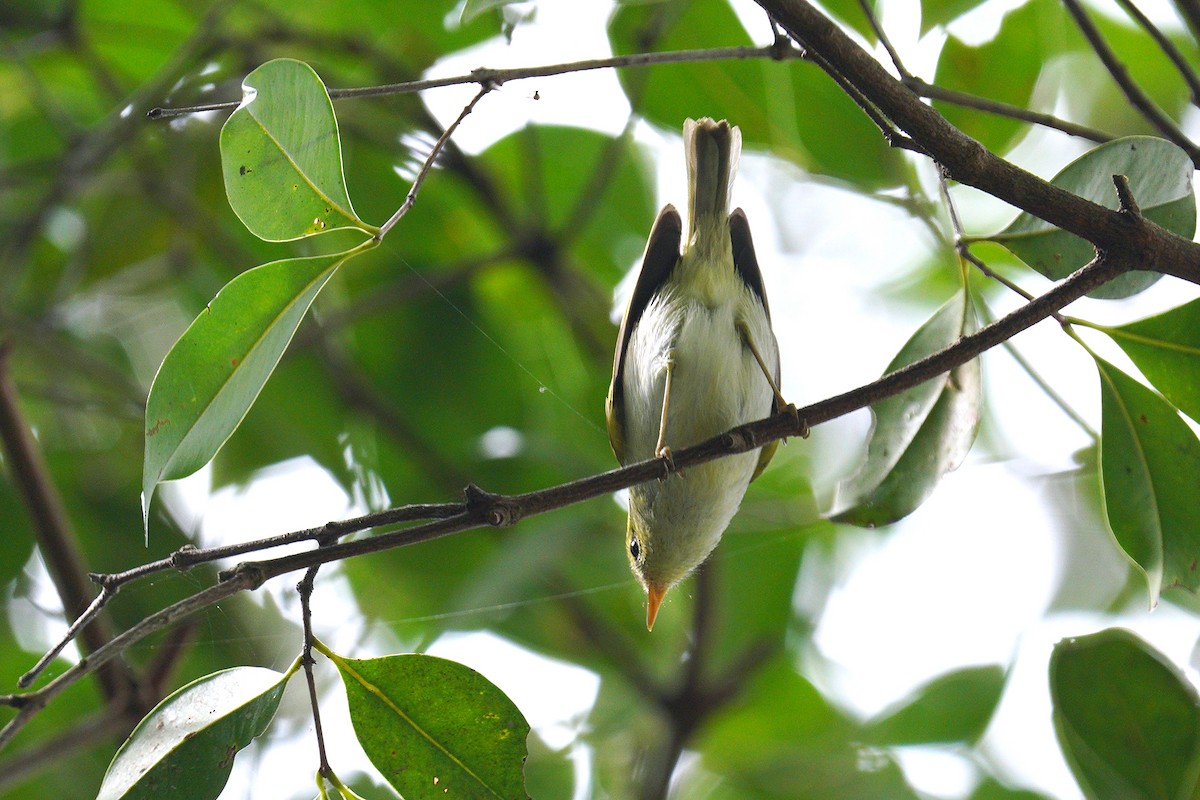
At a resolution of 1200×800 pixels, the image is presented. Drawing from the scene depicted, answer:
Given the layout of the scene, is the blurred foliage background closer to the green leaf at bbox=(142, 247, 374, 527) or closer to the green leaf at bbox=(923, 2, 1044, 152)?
the green leaf at bbox=(923, 2, 1044, 152)

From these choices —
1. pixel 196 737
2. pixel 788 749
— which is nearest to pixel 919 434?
pixel 196 737

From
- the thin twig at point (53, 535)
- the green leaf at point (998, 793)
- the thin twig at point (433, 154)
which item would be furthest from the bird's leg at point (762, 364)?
the thin twig at point (53, 535)

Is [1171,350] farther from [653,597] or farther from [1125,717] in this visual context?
[653,597]

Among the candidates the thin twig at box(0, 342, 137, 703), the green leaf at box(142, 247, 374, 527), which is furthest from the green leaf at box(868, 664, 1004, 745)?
the green leaf at box(142, 247, 374, 527)

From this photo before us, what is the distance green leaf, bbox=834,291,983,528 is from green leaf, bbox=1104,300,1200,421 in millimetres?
254

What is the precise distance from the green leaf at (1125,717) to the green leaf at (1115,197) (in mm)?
599

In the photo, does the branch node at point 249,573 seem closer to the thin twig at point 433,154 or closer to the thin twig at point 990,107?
the thin twig at point 433,154

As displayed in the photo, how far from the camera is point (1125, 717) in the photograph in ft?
5.43

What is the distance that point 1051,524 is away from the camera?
327cm

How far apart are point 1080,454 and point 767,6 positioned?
1.82 m

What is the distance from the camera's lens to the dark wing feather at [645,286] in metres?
2.17

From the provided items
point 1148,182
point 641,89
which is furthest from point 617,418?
point 1148,182

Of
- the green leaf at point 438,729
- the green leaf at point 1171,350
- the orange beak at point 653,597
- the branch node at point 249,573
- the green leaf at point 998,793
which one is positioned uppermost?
the green leaf at point 1171,350

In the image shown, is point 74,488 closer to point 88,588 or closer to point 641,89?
point 88,588
